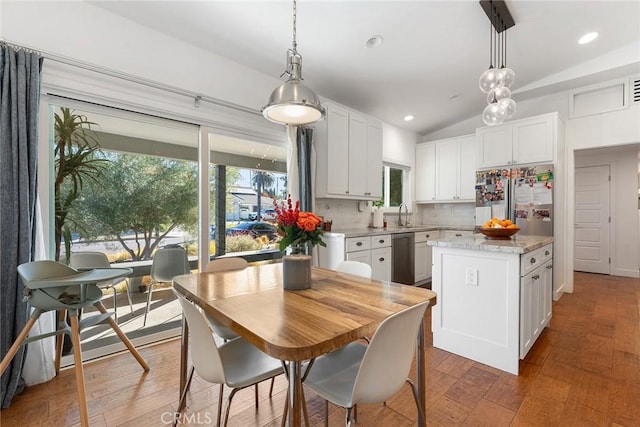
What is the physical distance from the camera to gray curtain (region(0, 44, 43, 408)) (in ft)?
5.77

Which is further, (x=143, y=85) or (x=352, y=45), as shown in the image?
(x=352, y=45)

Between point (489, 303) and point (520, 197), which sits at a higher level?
point (520, 197)

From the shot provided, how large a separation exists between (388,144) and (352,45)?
2212mm

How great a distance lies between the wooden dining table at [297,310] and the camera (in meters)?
0.91

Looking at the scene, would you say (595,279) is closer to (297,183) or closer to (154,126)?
(297,183)

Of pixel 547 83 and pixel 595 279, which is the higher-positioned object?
pixel 547 83

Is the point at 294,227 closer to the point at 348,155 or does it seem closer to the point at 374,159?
the point at 348,155

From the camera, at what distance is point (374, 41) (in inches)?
111

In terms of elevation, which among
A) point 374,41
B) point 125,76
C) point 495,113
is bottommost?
point 495,113

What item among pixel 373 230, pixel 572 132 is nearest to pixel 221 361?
pixel 373 230

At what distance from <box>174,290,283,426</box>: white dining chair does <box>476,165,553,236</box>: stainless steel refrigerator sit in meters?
3.88

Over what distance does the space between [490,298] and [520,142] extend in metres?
2.90

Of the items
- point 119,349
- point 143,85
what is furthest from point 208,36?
point 119,349

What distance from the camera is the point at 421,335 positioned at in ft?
4.42
